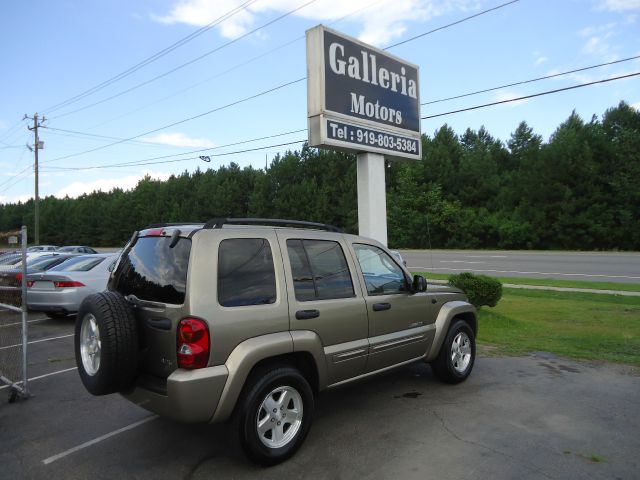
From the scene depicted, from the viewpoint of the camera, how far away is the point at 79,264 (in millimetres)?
10492

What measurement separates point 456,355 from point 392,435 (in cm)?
177

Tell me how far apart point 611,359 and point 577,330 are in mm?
1945

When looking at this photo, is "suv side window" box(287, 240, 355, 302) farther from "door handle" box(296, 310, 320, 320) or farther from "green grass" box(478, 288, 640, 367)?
"green grass" box(478, 288, 640, 367)

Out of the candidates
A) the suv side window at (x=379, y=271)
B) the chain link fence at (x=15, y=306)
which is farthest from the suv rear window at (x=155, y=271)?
the suv side window at (x=379, y=271)

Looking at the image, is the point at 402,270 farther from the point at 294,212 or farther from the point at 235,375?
the point at 294,212

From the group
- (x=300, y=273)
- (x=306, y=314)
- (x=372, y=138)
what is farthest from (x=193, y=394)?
(x=372, y=138)

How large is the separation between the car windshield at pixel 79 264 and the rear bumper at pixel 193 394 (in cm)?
810

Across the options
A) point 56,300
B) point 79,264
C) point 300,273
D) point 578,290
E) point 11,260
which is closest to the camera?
point 300,273

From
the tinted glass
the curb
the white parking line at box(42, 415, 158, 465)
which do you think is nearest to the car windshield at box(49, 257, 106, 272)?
the white parking line at box(42, 415, 158, 465)

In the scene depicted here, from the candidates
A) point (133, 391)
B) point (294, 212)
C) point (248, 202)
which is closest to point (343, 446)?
point (133, 391)

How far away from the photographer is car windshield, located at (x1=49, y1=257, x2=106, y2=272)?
402 inches

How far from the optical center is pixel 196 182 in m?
71.5

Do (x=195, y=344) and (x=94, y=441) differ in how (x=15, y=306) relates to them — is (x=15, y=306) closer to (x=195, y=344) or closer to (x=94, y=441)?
(x=94, y=441)

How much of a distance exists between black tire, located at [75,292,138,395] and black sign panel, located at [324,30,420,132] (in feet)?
20.5
